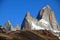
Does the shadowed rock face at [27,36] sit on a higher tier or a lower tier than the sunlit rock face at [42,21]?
lower

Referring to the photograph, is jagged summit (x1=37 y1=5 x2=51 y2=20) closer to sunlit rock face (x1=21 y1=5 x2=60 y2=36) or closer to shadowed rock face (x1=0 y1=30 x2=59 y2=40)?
sunlit rock face (x1=21 y1=5 x2=60 y2=36)

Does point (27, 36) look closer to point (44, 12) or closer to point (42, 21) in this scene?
point (42, 21)

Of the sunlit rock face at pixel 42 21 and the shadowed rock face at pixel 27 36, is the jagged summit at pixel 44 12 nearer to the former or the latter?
the sunlit rock face at pixel 42 21

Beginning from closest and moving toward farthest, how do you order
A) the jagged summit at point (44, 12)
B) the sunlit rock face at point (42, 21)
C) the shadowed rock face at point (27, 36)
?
1. the shadowed rock face at point (27, 36)
2. the sunlit rock face at point (42, 21)
3. the jagged summit at point (44, 12)

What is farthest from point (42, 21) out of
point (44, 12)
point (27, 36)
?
point (27, 36)

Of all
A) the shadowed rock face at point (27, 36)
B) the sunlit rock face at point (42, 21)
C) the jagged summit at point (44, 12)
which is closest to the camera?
the shadowed rock face at point (27, 36)

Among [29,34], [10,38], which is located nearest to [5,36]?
[10,38]

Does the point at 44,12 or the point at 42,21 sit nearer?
the point at 42,21

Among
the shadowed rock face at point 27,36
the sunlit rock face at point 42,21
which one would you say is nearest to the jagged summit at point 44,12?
the sunlit rock face at point 42,21

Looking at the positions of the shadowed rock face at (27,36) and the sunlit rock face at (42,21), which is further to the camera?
the sunlit rock face at (42,21)

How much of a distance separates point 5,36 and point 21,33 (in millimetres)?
1270

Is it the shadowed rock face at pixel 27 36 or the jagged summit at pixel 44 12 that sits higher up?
the jagged summit at pixel 44 12

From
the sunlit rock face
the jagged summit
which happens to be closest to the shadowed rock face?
the sunlit rock face

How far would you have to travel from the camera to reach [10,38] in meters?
16.8
